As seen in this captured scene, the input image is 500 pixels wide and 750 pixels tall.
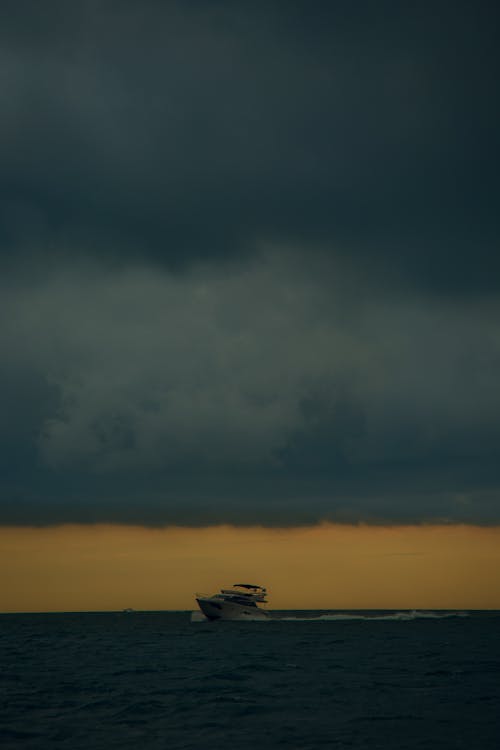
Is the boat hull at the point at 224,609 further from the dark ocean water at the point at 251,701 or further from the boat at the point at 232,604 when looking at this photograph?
the dark ocean water at the point at 251,701

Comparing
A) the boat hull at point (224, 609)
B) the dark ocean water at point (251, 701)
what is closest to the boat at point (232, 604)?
the boat hull at point (224, 609)

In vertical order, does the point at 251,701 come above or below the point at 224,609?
below

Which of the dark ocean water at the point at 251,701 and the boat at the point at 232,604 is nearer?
the dark ocean water at the point at 251,701

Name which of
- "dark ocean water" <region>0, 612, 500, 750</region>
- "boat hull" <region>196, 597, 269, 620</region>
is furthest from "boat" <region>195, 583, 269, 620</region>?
"dark ocean water" <region>0, 612, 500, 750</region>

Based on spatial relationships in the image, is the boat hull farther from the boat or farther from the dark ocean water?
the dark ocean water

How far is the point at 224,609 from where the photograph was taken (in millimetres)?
126375

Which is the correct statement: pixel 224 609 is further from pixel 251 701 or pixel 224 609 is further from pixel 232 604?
pixel 251 701

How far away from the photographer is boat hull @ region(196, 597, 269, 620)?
126 meters

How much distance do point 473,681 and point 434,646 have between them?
3977 centimetres

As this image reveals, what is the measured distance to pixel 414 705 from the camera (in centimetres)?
3619

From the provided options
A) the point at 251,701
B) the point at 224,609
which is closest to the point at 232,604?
the point at 224,609

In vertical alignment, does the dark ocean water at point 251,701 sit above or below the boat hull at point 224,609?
below

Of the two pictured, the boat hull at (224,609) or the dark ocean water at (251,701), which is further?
the boat hull at (224,609)

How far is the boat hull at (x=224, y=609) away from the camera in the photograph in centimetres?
12612
